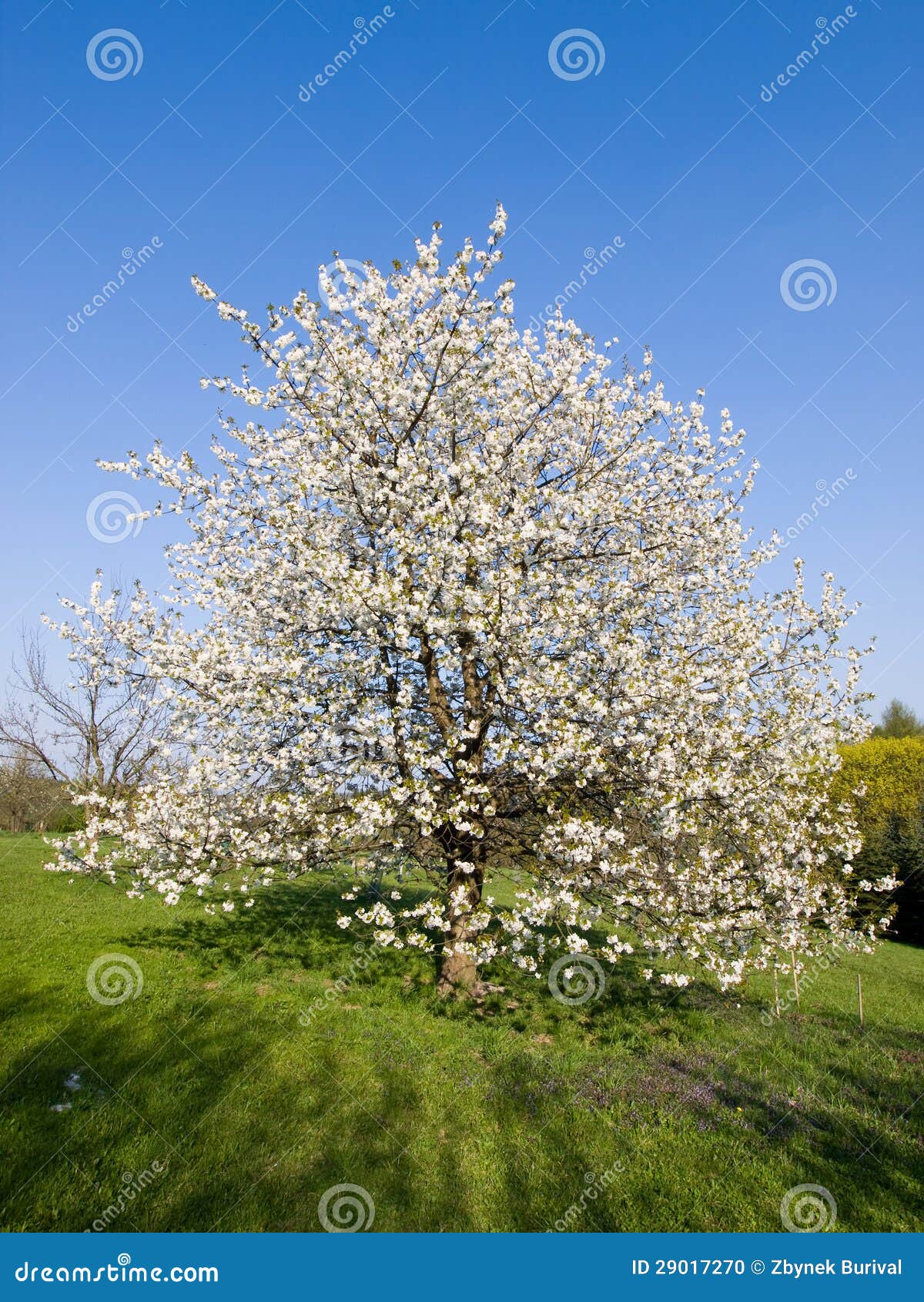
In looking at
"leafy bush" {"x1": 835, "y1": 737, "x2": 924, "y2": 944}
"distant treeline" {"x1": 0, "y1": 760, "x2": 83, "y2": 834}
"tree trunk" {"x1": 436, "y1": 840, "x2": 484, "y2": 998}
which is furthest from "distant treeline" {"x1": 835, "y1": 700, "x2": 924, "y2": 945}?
"distant treeline" {"x1": 0, "y1": 760, "x2": 83, "y2": 834}

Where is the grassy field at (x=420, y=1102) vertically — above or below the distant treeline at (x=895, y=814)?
below

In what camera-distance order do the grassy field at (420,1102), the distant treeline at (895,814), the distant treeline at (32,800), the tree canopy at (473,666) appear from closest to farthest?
the grassy field at (420,1102)
the tree canopy at (473,666)
the distant treeline at (895,814)
the distant treeline at (32,800)

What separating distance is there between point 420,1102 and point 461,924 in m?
2.65

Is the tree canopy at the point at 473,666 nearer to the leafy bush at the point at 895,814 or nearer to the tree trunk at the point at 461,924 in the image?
the tree trunk at the point at 461,924

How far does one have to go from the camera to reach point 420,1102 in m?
8.70

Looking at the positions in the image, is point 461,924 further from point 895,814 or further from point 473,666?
point 895,814

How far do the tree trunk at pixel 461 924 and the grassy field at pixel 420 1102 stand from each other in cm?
51

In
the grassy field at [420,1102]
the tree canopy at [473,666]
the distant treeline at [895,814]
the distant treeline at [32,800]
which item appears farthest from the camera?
the distant treeline at [32,800]

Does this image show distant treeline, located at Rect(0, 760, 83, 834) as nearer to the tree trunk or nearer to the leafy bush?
the tree trunk

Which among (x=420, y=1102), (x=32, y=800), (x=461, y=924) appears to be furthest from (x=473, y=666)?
(x=32, y=800)

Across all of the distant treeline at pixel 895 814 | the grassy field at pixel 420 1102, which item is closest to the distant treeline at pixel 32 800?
the grassy field at pixel 420 1102

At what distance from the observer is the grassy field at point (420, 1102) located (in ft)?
21.7

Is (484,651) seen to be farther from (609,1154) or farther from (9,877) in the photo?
(9,877)

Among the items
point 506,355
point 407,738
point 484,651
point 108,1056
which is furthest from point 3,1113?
point 506,355
